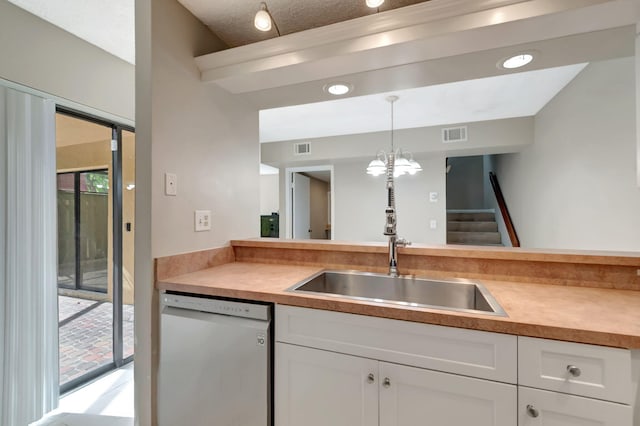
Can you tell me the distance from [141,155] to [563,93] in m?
3.46

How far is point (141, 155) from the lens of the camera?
4.33 feet

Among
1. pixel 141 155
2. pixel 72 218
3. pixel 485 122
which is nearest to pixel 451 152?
pixel 485 122

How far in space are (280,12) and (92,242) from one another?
2.25 metres

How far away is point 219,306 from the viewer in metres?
1.23

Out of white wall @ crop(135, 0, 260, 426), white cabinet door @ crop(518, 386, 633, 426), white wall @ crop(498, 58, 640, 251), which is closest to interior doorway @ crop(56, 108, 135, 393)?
white wall @ crop(135, 0, 260, 426)

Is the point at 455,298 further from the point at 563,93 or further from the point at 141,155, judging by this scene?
the point at 563,93

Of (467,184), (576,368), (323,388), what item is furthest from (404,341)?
(467,184)

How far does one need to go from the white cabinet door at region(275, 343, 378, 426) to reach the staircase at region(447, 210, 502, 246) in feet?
14.2

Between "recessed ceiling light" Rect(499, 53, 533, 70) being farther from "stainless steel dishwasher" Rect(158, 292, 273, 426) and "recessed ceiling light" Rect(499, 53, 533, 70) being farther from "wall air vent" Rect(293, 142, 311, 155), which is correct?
"wall air vent" Rect(293, 142, 311, 155)

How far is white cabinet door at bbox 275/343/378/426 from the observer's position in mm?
1018

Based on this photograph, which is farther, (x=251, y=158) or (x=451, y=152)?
(x=451, y=152)

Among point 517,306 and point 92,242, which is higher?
point 92,242

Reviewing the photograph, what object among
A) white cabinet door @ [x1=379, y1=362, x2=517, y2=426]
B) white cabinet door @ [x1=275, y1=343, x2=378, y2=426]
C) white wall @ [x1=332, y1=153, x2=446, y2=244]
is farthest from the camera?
white wall @ [x1=332, y1=153, x2=446, y2=244]

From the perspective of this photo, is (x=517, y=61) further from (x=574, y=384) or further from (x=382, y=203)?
(x=382, y=203)
